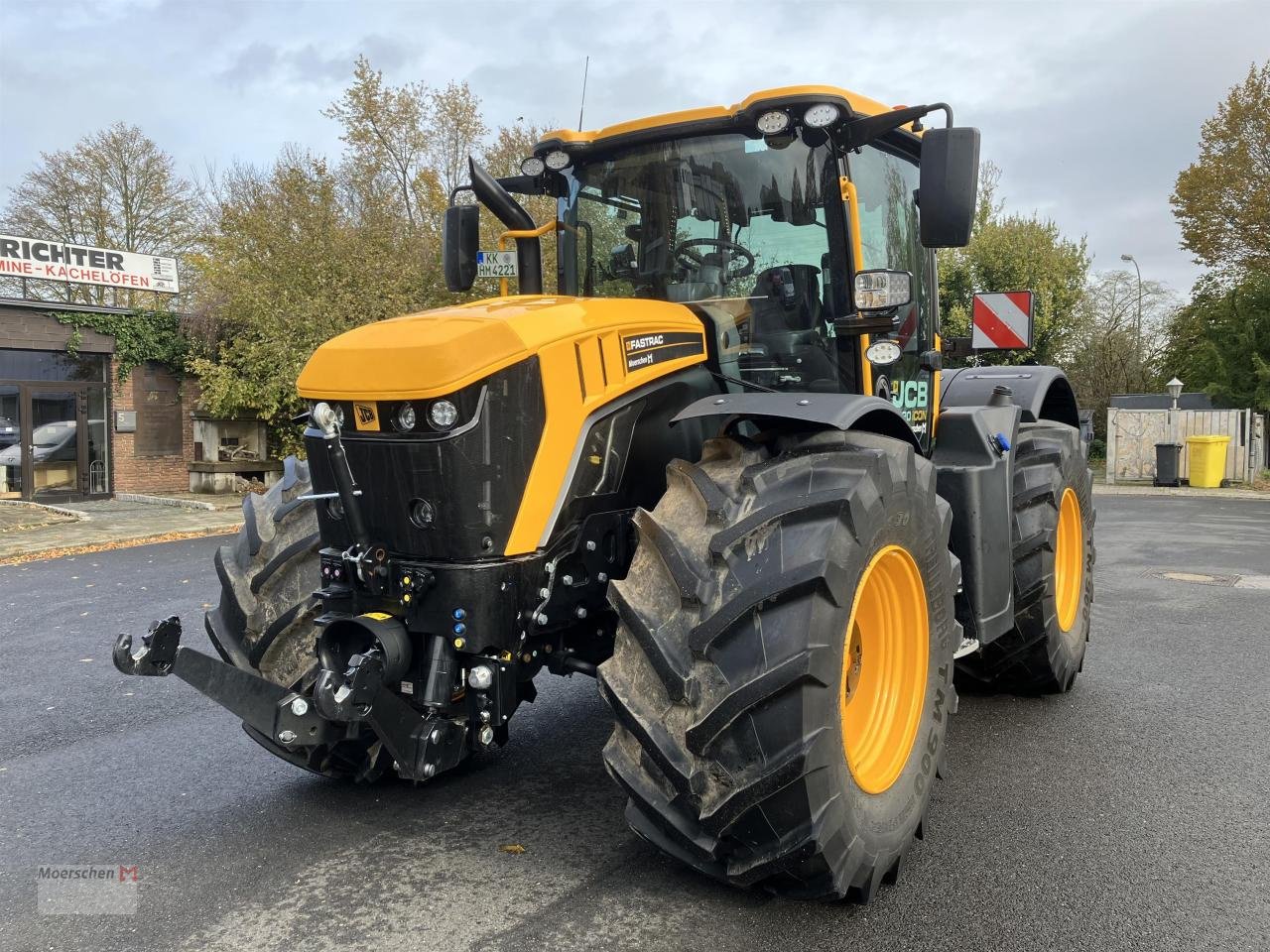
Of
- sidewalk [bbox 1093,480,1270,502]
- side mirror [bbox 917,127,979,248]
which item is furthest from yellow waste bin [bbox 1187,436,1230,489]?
side mirror [bbox 917,127,979,248]

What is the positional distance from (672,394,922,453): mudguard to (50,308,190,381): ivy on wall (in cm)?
1888

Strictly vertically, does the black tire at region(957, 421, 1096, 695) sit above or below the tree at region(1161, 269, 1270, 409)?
below

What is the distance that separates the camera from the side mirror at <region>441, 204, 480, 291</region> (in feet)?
13.4

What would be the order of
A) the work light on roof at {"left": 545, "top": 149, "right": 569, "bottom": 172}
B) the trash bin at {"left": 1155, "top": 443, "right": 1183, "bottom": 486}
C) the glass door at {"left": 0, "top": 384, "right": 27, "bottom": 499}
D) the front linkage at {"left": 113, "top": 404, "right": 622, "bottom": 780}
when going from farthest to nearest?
the trash bin at {"left": 1155, "top": 443, "right": 1183, "bottom": 486} < the glass door at {"left": 0, "top": 384, "right": 27, "bottom": 499} < the work light on roof at {"left": 545, "top": 149, "right": 569, "bottom": 172} < the front linkage at {"left": 113, "top": 404, "right": 622, "bottom": 780}

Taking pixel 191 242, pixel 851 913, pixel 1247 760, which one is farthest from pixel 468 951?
pixel 191 242

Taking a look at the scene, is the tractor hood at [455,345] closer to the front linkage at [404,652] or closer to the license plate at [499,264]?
the front linkage at [404,652]

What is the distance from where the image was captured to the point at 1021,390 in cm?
546

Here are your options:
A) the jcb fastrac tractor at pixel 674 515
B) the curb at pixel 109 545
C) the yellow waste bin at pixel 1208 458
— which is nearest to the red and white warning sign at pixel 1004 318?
the jcb fastrac tractor at pixel 674 515

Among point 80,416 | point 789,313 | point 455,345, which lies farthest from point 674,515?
point 80,416

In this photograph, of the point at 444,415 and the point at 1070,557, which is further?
the point at 1070,557

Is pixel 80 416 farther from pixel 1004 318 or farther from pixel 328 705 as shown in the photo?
pixel 328 705

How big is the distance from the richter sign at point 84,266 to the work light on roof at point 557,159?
60.0ft

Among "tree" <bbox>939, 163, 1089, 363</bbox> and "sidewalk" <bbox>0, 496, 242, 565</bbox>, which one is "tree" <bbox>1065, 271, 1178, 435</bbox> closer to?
"tree" <bbox>939, 163, 1089, 363</bbox>

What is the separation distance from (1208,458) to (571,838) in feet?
65.8
